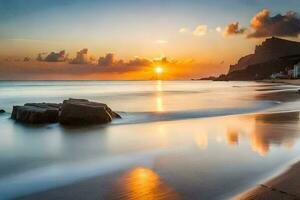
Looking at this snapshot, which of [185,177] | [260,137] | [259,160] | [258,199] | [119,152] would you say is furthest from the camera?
[260,137]

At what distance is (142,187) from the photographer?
16.9ft

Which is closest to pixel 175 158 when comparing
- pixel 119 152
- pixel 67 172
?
pixel 119 152

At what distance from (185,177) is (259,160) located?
6.90 feet

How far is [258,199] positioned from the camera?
14.6 ft

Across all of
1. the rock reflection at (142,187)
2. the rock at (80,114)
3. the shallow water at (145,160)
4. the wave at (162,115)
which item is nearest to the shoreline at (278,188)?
the shallow water at (145,160)

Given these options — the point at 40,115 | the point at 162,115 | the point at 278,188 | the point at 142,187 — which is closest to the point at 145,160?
the point at 142,187

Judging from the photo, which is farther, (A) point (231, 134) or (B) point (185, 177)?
(A) point (231, 134)

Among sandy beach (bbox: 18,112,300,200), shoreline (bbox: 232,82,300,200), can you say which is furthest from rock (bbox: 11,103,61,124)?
shoreline (bbox: 232,82,300,200)

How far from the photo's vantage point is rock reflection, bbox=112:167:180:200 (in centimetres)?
474

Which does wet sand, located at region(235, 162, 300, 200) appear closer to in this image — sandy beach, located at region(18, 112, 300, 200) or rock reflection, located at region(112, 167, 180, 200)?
sandy beach, located at region(18, 112, 300, 200)

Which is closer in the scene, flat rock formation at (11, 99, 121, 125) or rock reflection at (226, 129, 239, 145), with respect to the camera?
rock reflection at (226, 129, 239, 145)

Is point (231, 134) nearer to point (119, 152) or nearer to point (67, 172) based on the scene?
point (119, 152)

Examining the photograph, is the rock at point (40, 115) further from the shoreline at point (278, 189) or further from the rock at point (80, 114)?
the shoreline at point (278, 189)

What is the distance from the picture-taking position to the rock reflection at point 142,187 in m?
4.74
